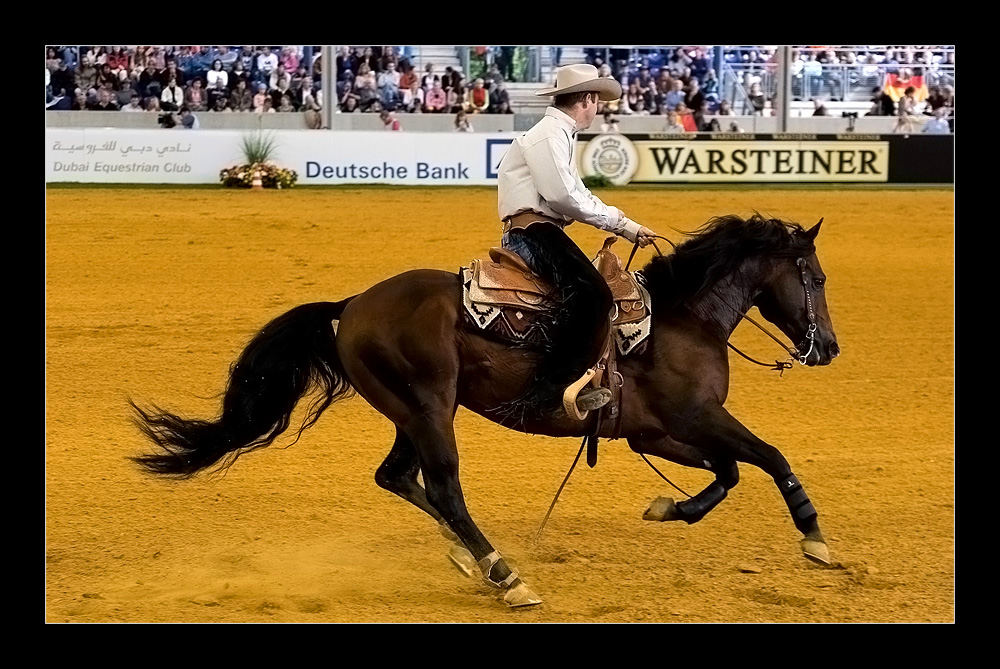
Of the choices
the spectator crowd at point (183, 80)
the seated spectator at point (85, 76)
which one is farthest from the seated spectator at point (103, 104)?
the seated spectator at point (85, 76)

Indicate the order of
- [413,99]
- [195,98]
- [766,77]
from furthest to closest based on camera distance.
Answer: [766,77] → [413,99] → [195,98]

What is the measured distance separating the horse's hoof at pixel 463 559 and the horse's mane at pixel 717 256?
168cm

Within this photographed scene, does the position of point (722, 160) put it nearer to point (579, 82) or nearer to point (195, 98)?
point (195, 98)

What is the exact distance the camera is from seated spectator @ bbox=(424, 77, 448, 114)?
26750mm

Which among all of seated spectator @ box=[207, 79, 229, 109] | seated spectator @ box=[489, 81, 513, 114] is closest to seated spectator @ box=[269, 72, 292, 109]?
seated spectator @ box=[207, 79, 229, 109]

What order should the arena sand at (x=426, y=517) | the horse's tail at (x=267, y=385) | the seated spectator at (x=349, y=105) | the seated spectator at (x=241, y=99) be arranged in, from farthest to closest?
1. the seated spectator at (x=349, y=105)
2. the seated spectator at (x=241, y=99)
3. the horse's tail at (x=267, y=385)
4. the arena sand at (x=426, y=517)

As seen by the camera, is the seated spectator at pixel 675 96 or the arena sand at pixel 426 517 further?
the seated spectator at pixel 675 96

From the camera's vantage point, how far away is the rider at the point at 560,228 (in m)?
6.12

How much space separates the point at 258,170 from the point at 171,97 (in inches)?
175

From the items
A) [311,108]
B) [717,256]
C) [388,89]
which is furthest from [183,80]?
[717,256]

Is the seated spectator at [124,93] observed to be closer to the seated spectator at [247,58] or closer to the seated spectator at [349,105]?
the seated spectator at [247,58]

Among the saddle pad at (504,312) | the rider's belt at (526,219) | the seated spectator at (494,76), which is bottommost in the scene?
the saddle pad at (504,312)

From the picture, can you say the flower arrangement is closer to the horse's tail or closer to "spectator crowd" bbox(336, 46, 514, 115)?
"spectator crowd" bbox(336, 46, 514, 115)

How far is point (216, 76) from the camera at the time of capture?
26.0 metres
